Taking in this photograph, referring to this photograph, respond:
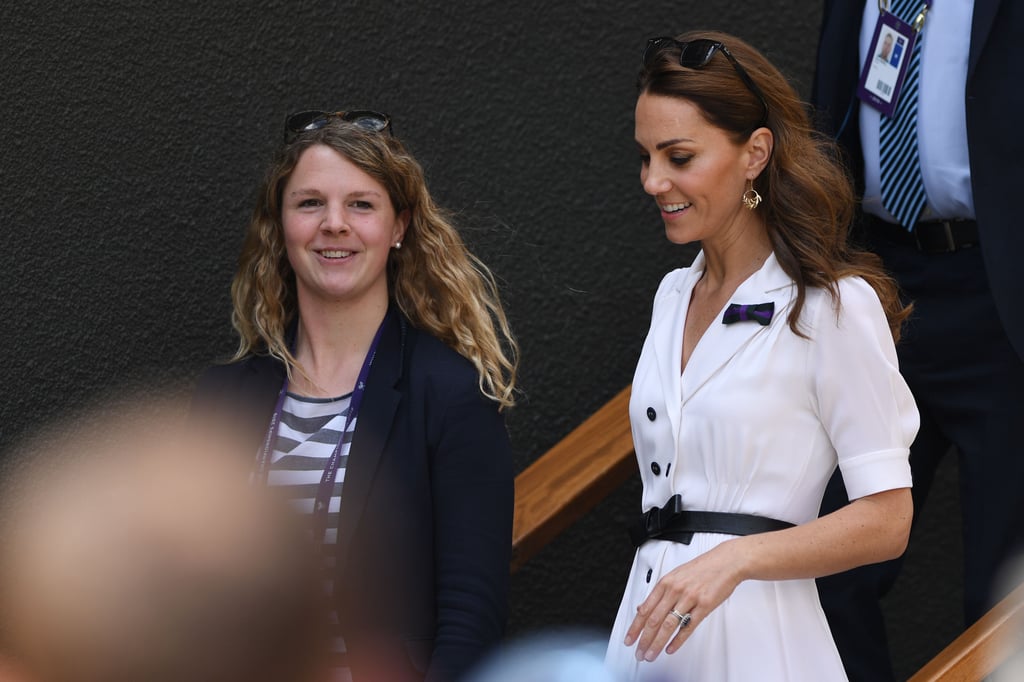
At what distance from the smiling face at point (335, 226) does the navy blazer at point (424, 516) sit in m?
0.15

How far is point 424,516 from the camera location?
2250 mm

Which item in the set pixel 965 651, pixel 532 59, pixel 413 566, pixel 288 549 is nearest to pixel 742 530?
pixel 965 651

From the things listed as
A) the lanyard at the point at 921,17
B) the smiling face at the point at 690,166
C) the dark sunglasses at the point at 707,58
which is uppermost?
the lanyard at the point at 921,17

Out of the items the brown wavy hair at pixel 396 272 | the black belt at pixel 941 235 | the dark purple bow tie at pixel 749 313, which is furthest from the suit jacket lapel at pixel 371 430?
the black belt at pixel 941 235

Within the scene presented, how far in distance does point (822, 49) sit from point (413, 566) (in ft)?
4.49

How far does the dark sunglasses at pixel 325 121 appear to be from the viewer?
2.43 meters

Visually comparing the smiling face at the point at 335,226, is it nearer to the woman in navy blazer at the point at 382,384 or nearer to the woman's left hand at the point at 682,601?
the woman in navy blazer at the point at 382,384

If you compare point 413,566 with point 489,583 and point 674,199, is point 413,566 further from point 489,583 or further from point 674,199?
point 674,199

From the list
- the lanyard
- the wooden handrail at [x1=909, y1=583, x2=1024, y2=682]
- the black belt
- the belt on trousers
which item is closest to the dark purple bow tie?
the belt on trousers

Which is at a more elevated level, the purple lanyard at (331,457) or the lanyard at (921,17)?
the lanyard at (921,17)

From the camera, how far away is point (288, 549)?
2160mm

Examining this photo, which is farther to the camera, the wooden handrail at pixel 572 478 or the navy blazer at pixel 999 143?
the wooden handrail at pixel 572 478

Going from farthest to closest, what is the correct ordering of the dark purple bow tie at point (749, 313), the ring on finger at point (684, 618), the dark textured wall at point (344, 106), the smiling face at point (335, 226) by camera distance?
1. the dark textured wall at point (344, 106)
2. the smiling face at point (335, 226)
3. the dark purple bow tie at point (749, 313)
4. the ring on finger at point (684, 618)

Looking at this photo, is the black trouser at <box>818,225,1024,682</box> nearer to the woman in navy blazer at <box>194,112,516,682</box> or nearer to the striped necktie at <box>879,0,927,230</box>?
the striped necktie at <box>879,0,927,230</box>
